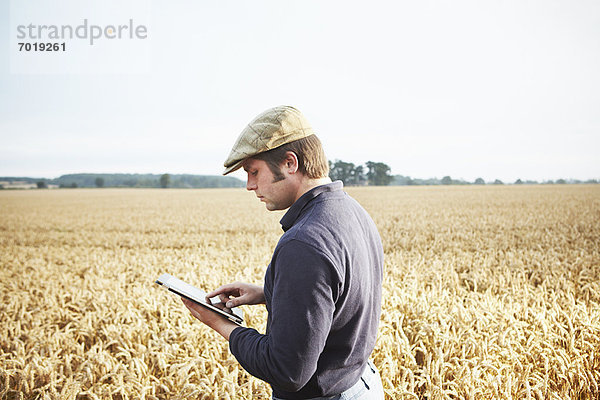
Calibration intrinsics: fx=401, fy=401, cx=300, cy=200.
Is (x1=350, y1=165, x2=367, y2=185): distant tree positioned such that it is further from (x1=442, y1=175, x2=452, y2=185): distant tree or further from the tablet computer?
the tablet computer

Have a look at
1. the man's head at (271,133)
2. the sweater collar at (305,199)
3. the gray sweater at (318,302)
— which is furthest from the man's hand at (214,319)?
the man's head at (271,133)

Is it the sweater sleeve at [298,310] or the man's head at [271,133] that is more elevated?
the man's head at [271,133]

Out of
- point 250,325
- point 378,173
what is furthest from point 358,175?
point 250,325

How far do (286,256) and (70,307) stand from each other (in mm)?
6101

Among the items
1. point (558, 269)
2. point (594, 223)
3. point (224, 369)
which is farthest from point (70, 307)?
point (594, 223)

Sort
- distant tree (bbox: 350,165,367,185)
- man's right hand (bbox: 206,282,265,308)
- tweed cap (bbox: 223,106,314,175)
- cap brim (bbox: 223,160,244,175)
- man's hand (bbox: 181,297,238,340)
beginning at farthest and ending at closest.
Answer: distant tree (bbox: 350,165,367,185) → man's right hand (bbox: 206,282,265,308) → man's hand (bbox: 181,297,238,340) → cap brim (bbox: 223,160,244,175) → tweed cap (bbox: 223,106,314,175)

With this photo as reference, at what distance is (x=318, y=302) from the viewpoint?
129 centimetres

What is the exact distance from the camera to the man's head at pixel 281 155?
151 centimetres

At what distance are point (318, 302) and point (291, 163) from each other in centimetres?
55

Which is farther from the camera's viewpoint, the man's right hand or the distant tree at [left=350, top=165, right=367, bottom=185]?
the distant tree at [left=350, top=165, right=367, bottom=185]

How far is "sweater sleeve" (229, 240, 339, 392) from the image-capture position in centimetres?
128

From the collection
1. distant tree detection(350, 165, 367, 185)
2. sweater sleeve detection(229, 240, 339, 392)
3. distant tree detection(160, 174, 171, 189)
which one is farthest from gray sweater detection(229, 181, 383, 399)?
distant tree detection(160, 174, 171, 189)

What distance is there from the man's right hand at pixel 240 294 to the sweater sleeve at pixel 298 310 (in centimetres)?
58

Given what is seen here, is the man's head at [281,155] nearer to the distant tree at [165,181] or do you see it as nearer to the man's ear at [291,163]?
the man's ear at [291,163]
